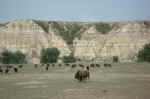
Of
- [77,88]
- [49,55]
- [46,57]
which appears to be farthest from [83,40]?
[77,88]

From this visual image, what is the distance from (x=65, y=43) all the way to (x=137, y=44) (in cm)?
Result: 3318

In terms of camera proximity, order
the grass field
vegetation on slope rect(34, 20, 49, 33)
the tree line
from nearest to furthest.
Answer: the grass field, the tree line, vegetation on slope rect(34, 20, 49, 33)

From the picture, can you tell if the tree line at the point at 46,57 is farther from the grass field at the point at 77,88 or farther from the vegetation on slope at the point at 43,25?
the grass field at the point at 77,88

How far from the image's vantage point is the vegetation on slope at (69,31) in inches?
5719

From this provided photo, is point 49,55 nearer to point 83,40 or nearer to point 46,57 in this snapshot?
point 46,57

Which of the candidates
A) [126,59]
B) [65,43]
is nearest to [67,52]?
[65,43]

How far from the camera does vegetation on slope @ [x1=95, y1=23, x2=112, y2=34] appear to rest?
14443cm

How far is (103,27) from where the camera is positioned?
148 metres

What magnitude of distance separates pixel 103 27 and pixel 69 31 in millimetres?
17552

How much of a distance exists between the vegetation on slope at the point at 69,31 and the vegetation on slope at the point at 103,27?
9.47m

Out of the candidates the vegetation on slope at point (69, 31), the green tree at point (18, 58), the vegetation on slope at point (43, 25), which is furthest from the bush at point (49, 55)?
the vegetation on slope at point (43, 25)

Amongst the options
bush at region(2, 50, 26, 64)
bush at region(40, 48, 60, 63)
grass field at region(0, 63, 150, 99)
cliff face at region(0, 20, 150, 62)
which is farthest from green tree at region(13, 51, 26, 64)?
grass field at region(0, 63, 150, 99)

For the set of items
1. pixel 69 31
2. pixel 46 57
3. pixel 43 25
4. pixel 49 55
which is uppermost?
pixel 43 25

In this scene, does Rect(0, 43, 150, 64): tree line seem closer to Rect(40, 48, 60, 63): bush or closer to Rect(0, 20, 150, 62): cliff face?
Rect(40, 48, 60, 63): bush
